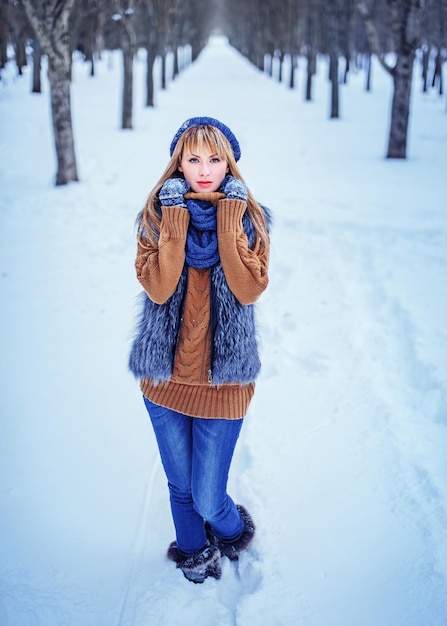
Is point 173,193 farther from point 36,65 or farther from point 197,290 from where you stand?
point 36,65

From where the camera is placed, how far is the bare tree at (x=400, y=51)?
9484mm

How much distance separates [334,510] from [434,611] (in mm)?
644

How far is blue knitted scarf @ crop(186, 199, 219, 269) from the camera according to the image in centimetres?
181

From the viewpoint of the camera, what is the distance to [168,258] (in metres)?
1.78

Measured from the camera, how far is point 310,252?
5785 mm

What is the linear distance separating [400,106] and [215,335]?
10.0 m

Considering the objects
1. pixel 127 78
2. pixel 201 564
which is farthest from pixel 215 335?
pixel 127 78

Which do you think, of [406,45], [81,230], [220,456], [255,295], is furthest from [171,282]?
[406,45]

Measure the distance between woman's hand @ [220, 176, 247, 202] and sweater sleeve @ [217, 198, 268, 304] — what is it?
22 mm

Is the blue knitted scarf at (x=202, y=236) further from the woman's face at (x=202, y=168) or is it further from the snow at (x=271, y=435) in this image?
the snow at (x=271, y=435)

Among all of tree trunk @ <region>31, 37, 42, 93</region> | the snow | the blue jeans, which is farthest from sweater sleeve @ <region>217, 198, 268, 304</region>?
tree trunk @ <region>31, 37, 42, 93</region>

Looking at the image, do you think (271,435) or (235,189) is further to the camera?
(271,435)

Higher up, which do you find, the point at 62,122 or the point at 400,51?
the point at 400,51

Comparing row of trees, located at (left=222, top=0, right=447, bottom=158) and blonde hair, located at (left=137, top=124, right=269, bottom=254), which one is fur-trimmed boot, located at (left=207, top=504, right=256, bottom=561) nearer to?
blonde hair, located at (left=137, top=124, right=269, bottom=254)
